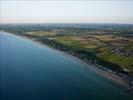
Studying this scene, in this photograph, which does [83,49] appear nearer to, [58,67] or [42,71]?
[58,67]

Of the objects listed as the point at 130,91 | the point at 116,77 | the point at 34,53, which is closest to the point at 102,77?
the point at 116,77

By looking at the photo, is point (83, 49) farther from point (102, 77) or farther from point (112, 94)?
point (112, 94)

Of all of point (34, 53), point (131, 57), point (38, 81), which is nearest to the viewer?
point (38, 81)

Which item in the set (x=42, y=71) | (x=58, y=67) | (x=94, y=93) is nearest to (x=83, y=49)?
(x=58, y=67)

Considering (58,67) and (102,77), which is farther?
(58,67)

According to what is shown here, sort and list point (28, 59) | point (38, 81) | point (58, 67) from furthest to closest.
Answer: point (28, 59)
point (58, 67)
point (38, 81)

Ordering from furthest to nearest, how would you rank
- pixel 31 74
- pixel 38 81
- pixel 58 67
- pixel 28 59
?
1. pixel 28 59
2. pixel 58 67
3. pixel 31 74
4. pixel 38 81
